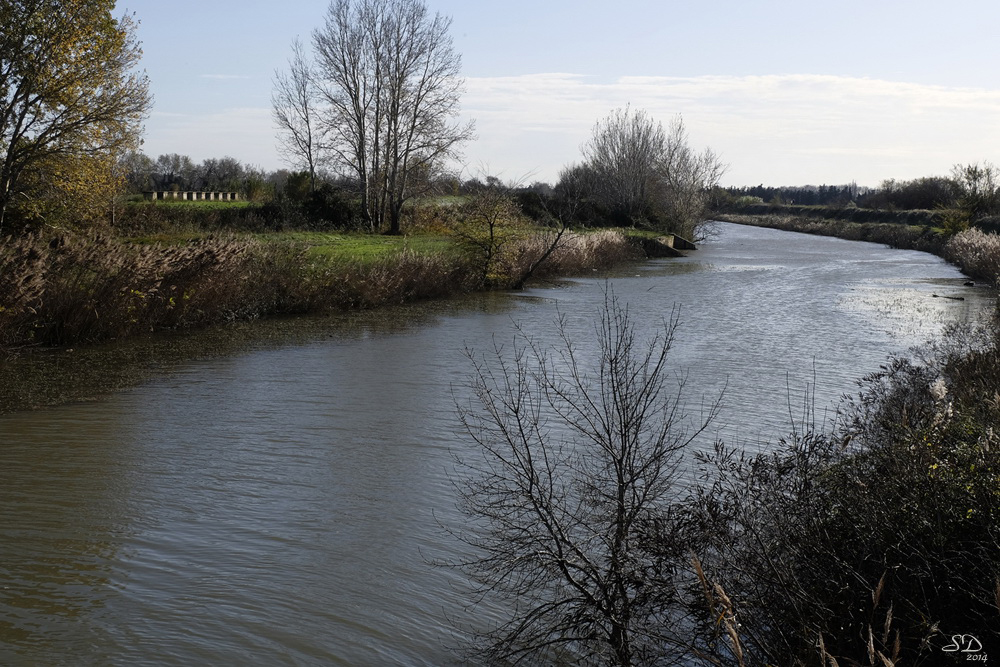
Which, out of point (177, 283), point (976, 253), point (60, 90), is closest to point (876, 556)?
point (177, 283)

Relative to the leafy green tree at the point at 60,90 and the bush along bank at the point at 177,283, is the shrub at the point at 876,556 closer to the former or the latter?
the bush along bank at the point at 177,283

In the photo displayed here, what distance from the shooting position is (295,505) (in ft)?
26.0

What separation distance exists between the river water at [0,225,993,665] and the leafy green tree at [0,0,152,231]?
25.7 ft

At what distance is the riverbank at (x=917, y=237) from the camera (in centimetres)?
3109

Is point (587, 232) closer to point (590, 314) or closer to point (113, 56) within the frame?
point (590, 314)

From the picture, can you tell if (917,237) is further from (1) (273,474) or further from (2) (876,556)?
(2) (876,556)

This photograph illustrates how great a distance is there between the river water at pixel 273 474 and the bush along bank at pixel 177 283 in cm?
70

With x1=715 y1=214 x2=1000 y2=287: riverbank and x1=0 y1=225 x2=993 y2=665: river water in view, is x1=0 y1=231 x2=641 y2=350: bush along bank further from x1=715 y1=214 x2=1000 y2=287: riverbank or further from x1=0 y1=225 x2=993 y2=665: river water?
x1=715 y1=214 x2=1000 y2=287: riverbank

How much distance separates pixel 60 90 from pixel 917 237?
1897 inches

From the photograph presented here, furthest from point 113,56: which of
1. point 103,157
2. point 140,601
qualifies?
point 140,601

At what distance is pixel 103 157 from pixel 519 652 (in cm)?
2103

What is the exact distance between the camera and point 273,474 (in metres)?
8.79
